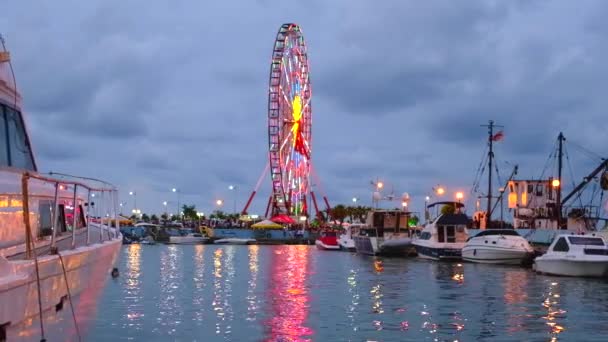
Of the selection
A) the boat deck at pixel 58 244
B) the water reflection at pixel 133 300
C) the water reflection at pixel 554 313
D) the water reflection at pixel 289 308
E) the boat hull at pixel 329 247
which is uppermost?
the boat deck at pixel 58 244

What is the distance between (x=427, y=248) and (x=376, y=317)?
39160 millimetres

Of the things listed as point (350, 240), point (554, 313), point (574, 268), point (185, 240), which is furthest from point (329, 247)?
point (554, 313)

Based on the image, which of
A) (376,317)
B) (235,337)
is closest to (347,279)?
(376,317)

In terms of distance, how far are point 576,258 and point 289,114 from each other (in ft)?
218

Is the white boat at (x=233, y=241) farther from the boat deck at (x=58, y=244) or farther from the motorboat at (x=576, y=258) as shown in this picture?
the boat deck at (x=58, y=244)

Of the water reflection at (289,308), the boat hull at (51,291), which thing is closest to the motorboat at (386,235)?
the water reflection at (289,308)

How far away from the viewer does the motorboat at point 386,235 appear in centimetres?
7062

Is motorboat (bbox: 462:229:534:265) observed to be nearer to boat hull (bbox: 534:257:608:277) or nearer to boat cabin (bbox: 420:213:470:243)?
boat cabin (bbox: 420:213:470:243)

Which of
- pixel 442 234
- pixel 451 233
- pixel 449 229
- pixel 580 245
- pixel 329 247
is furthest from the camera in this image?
pixel 329 247

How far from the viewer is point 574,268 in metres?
42.0

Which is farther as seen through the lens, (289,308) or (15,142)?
(289,308)

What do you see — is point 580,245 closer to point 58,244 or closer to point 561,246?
point 561,246

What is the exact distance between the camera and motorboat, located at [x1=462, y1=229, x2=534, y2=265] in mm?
54062

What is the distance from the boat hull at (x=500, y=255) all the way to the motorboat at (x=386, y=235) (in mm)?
14259
